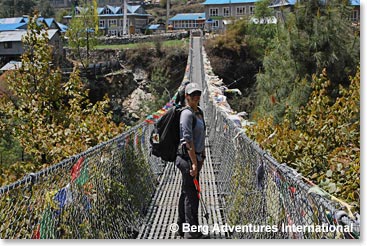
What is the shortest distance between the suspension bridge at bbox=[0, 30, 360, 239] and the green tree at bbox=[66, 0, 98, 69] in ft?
76.0

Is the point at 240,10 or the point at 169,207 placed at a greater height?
the point at 240,10

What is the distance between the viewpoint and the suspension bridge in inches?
69.9

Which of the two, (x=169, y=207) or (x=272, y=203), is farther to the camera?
(x=169, y=207)

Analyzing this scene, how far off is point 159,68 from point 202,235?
76.0 ft

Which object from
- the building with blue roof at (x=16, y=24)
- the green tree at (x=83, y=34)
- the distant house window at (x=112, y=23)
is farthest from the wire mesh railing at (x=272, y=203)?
the distant house window at (x=112, y=23)

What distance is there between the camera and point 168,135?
2.74 metres

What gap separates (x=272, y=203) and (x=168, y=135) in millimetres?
780

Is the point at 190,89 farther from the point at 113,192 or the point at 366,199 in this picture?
the point at 366,199

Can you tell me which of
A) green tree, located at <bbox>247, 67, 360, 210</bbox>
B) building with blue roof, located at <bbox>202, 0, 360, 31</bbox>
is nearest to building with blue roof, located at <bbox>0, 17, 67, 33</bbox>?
building with blue roof, located at <bbox>202, 0, 360, 31</bbox>

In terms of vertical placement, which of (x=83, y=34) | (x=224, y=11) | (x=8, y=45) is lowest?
(x=8, y=45)

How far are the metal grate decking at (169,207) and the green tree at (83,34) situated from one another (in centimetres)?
2251

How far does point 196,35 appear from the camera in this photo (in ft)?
96.3

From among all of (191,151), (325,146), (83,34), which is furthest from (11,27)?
(191,151)

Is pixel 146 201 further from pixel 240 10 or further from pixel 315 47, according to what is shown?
pixel 240 10
